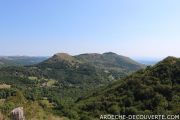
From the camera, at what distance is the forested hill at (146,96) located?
110625mm

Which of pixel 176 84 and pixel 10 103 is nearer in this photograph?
pixel 10 103

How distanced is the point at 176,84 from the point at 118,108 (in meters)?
23.6

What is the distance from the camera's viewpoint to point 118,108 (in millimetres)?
116500

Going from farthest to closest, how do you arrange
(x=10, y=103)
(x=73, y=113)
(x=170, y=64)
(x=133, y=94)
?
(x=170, y=64) → (x=133, y=94) → (x=73, y=113) → (x=10, y=103)

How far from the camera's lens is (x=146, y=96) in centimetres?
11875

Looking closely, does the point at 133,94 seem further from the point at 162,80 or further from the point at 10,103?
the point at 10,103

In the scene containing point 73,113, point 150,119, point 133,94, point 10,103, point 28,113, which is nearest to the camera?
point 28,113

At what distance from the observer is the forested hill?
111 meters

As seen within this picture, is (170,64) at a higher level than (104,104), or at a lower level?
higher

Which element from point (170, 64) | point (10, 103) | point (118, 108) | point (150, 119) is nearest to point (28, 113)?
point (10, 103)

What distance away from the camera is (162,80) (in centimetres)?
12662

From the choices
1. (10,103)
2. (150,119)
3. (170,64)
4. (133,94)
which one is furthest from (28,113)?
(170,64)

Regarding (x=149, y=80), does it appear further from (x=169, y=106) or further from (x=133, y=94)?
(x=169, y=106)

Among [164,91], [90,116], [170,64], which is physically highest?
[170,64]
